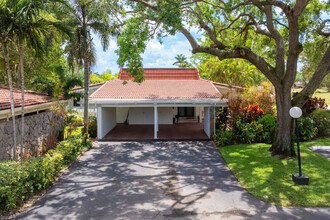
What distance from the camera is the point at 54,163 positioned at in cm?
938

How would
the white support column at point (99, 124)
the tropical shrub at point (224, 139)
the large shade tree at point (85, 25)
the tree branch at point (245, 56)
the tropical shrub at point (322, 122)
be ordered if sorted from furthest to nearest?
the white support column at point (99, 124), the tropical shrub at point (322, 122), the tropical shrub at point (224, 139), the large shade tree at point (85, 25), the tree branch at point (245, 56)

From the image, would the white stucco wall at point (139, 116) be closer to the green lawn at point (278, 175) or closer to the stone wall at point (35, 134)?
the stone wall at point (35, 134)

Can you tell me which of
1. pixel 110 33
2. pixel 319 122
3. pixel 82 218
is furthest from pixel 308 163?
pixel 110 33

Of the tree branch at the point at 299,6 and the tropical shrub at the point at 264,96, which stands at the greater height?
the tree branch at the point at 299,6

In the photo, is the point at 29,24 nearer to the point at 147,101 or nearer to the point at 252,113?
the point at 147,101

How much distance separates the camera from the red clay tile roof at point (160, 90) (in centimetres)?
1730

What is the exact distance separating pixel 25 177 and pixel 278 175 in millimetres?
9102

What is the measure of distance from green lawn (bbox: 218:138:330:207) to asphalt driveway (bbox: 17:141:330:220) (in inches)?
15.1

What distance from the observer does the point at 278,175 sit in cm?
929

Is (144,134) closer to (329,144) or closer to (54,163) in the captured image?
(54,163)

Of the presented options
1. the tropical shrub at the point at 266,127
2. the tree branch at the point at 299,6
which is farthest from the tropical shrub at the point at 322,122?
the tree branch at the point at 299,6

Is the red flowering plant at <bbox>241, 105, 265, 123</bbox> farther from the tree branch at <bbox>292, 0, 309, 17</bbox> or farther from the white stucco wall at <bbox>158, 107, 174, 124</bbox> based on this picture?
the white stucco wall at <bbox>158, 107, 174, 124</bbox>

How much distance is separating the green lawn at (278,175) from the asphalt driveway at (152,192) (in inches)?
15.1

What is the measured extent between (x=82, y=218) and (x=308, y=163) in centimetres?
968
